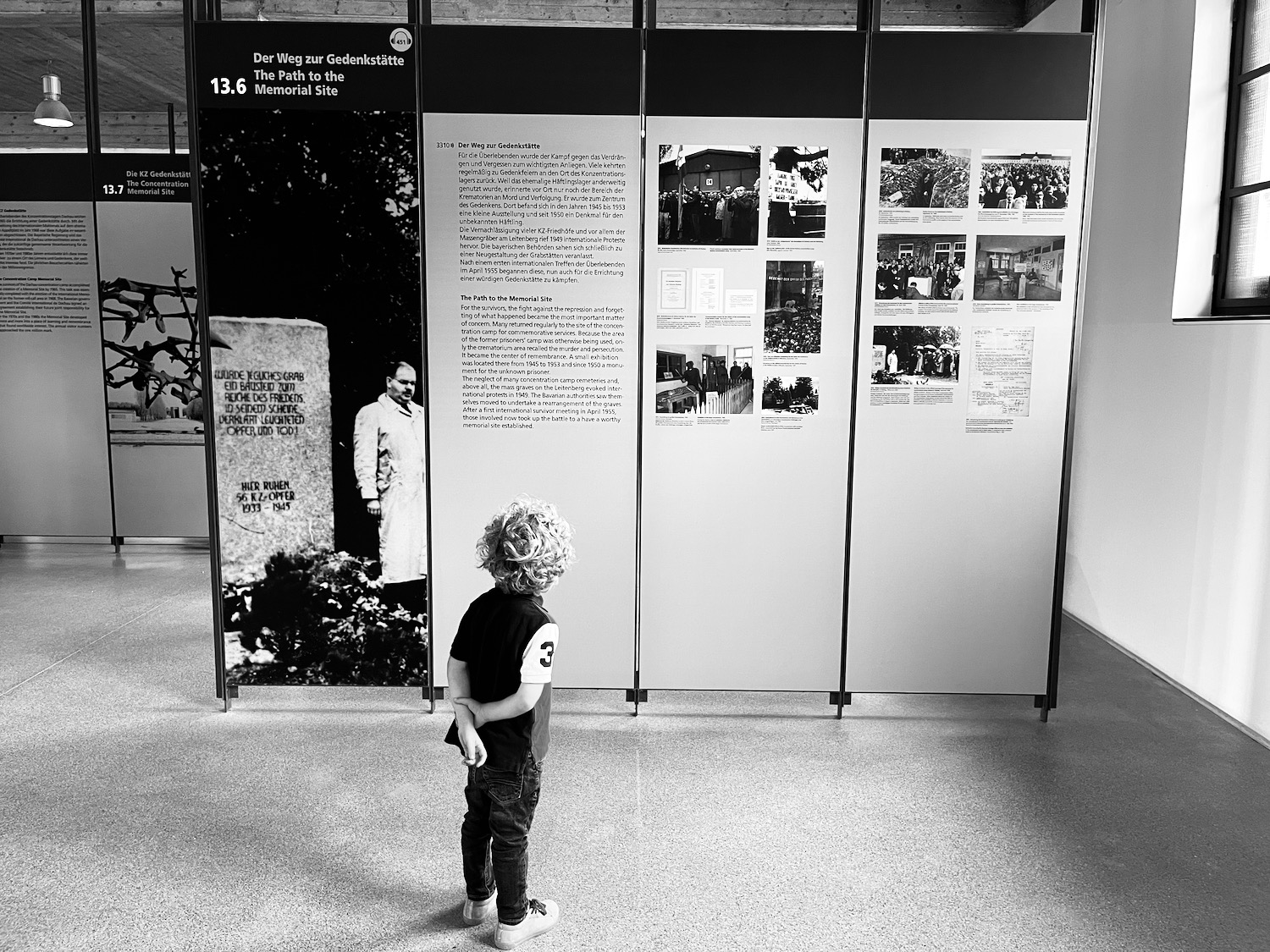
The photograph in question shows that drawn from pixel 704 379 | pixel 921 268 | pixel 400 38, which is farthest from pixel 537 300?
pixel 921 268

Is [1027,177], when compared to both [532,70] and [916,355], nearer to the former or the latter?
[916,355]

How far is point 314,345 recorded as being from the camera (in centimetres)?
396

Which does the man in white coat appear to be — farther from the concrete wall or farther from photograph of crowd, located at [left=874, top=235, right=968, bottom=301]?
the concrete wall

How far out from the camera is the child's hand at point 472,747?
7.59 feet

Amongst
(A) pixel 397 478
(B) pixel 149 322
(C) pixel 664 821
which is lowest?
(C) pixel 664 821

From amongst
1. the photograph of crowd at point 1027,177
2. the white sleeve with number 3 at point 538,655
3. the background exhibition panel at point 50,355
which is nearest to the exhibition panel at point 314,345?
the white sleeve with number 3 at point 538,655

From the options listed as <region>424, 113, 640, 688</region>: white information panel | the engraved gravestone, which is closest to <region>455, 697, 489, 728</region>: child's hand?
<region>424, 113, 640, 688</region>: white information panel

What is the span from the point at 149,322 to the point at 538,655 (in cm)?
645

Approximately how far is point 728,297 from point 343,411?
1715mm

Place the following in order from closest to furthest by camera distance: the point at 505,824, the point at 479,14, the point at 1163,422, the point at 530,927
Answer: the point at 505,824 < the point at 530,927 < the point at 1163,422 < the point at 479,14

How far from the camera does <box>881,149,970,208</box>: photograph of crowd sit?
12.6 ft

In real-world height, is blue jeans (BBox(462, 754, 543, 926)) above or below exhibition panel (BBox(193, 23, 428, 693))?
below

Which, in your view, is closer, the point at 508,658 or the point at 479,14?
the point at 508,658

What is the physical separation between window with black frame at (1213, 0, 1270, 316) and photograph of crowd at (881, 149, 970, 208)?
1.53m
